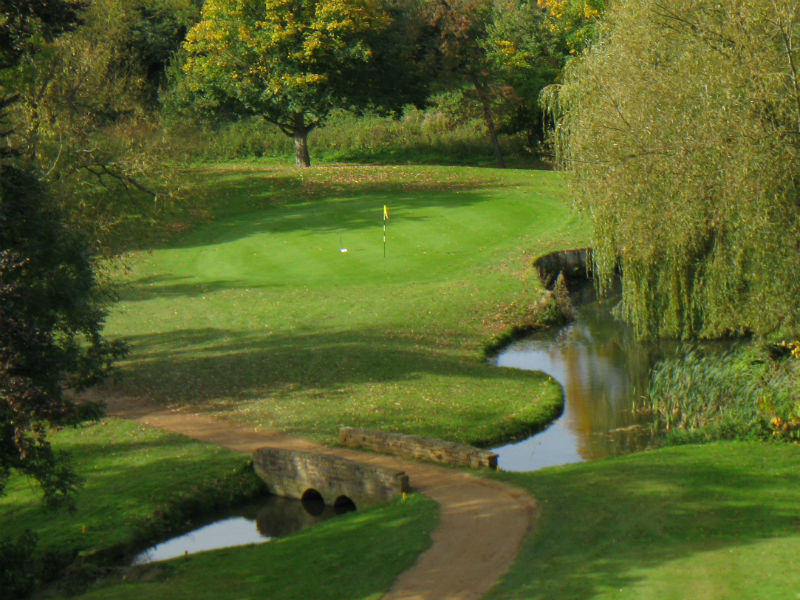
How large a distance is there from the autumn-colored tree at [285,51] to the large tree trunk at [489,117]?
721 centimetres

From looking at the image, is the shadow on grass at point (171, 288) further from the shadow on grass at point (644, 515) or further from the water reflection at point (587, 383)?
the shadow on grass at point (644, 515)

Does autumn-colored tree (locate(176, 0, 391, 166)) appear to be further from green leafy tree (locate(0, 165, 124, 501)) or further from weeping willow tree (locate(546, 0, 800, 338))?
green leafy tree (locate(0, 165, 124, 501))

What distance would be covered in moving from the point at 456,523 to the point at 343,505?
3.76 m

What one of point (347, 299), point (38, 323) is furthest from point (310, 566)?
point (347, 299)

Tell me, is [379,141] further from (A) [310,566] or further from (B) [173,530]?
(A) [310,566]

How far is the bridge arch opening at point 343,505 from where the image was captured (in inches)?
603

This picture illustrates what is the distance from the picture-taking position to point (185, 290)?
1283 inches

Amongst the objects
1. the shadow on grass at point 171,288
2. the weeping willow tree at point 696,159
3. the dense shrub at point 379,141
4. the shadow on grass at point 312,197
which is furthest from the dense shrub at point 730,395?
the dense shrub at point 379,141

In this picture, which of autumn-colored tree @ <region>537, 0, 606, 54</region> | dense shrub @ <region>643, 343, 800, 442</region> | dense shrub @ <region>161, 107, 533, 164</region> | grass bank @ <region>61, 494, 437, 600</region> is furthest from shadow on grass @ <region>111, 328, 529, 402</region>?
dense shrub @ <region>161, 107, 533, 164</region>

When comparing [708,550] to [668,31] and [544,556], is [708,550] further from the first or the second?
[668,31]

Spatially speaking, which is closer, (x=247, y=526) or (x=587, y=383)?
(x=247, y=526)

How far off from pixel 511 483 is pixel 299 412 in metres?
6.86

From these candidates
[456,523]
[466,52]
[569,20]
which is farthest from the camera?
[569,20]

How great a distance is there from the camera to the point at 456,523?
1211cm
